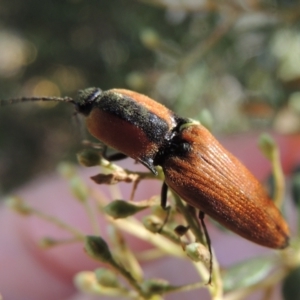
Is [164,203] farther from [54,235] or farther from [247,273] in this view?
[54,235]

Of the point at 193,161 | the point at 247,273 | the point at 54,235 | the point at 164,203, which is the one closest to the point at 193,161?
the point at 193,161

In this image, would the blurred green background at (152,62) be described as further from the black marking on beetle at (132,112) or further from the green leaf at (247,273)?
the green leaf at (247,273)

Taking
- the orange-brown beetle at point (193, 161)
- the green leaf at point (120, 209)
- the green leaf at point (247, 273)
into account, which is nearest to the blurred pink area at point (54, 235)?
the green leaf at point (247, 273)

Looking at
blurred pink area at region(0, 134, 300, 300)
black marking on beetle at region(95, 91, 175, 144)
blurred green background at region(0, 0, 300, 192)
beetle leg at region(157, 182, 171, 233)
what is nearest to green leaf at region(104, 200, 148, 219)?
beetle leg at region(157, 182, 171, 233)

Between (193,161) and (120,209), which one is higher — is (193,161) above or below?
above

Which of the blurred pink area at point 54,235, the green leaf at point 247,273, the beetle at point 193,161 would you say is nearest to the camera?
the beetle at point 193,161

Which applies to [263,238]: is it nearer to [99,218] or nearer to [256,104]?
[256,104]

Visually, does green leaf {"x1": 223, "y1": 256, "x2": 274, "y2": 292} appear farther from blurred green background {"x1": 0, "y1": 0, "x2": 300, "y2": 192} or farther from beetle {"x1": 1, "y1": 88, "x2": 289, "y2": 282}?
blurred green background {"x1": 0, "y1": 0, "x2": 300, "y2": 192}
